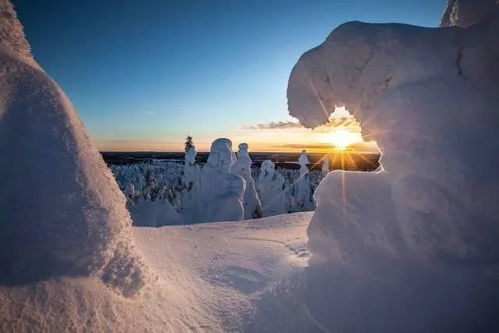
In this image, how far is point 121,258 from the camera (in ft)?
11.7

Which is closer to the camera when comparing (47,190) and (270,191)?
(47,190)

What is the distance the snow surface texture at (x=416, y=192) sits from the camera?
435cm

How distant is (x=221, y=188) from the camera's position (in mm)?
20125

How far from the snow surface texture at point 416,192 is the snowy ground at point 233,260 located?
839 mm

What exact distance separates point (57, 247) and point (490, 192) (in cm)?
581

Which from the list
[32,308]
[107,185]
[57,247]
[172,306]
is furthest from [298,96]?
[32,308]

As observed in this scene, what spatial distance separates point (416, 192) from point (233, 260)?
13.3 ft

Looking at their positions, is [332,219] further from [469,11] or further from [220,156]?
[220,156]

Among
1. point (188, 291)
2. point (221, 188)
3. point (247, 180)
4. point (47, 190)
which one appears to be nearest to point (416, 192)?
point (188, 291)

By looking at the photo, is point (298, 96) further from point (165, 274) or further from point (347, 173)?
point (165, 274)

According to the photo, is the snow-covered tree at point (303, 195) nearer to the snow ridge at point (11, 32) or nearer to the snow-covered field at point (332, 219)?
the snow-covered field at point (332, 219)

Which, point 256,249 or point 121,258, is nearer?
point 121,258

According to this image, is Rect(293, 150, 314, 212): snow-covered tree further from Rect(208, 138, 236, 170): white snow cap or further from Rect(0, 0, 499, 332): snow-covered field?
Rect(0, 0, 499, 332): snow-covered field

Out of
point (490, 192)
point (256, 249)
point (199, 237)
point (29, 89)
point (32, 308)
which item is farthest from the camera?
point (199, 237)
